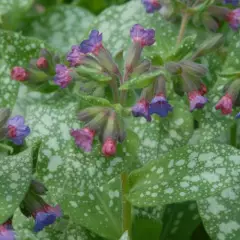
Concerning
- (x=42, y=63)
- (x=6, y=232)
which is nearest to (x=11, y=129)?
(x=6, y=232)

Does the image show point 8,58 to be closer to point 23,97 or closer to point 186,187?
point 23,97

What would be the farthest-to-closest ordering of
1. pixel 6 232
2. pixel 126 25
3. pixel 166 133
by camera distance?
1. pixel 126 25
2. pixel 166 133
3. pixel 6 232

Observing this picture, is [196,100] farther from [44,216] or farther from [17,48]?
[17,48]

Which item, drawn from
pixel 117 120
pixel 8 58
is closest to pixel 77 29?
pixel 8 58

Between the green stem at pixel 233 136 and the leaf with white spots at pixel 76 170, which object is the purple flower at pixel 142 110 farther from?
the green stem at pixel 233 136

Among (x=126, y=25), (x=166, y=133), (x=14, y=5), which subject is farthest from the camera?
(x=14, y=5)

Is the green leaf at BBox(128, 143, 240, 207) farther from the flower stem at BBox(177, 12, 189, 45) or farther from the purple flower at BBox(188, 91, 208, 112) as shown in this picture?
the flower stem at BBox(177, 12, 189, 45)
